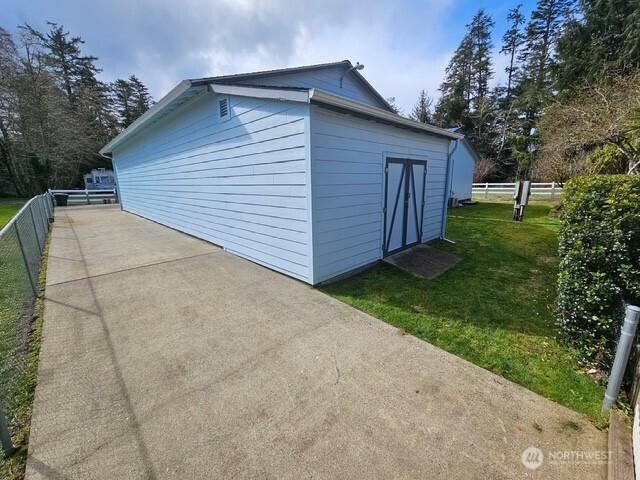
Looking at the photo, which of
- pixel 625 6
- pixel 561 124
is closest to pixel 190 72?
pixel 561 124

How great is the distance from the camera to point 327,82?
907 cm

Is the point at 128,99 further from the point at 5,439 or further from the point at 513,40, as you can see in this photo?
the point at 513,40

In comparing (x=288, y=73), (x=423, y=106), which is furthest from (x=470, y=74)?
(x=288, y=73)

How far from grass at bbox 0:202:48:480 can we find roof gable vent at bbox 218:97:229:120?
3.77 metres

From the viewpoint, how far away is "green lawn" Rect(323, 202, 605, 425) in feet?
7.96

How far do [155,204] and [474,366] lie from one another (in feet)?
37.6

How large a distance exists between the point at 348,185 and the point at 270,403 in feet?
11.2

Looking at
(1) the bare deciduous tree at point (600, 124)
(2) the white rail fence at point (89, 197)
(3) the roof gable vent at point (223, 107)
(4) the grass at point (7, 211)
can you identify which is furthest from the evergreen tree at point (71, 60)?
(1) the bare deciduous tree at point (600, 124)

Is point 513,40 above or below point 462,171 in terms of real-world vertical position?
above

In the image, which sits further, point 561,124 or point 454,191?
point 454,191

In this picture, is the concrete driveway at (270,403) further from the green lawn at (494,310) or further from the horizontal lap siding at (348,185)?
the horizontal lap siding at (348,185)

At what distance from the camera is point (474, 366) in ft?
8.36

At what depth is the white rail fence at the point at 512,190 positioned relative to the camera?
52.0 ft

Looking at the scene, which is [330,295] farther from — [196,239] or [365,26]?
[365,26]
